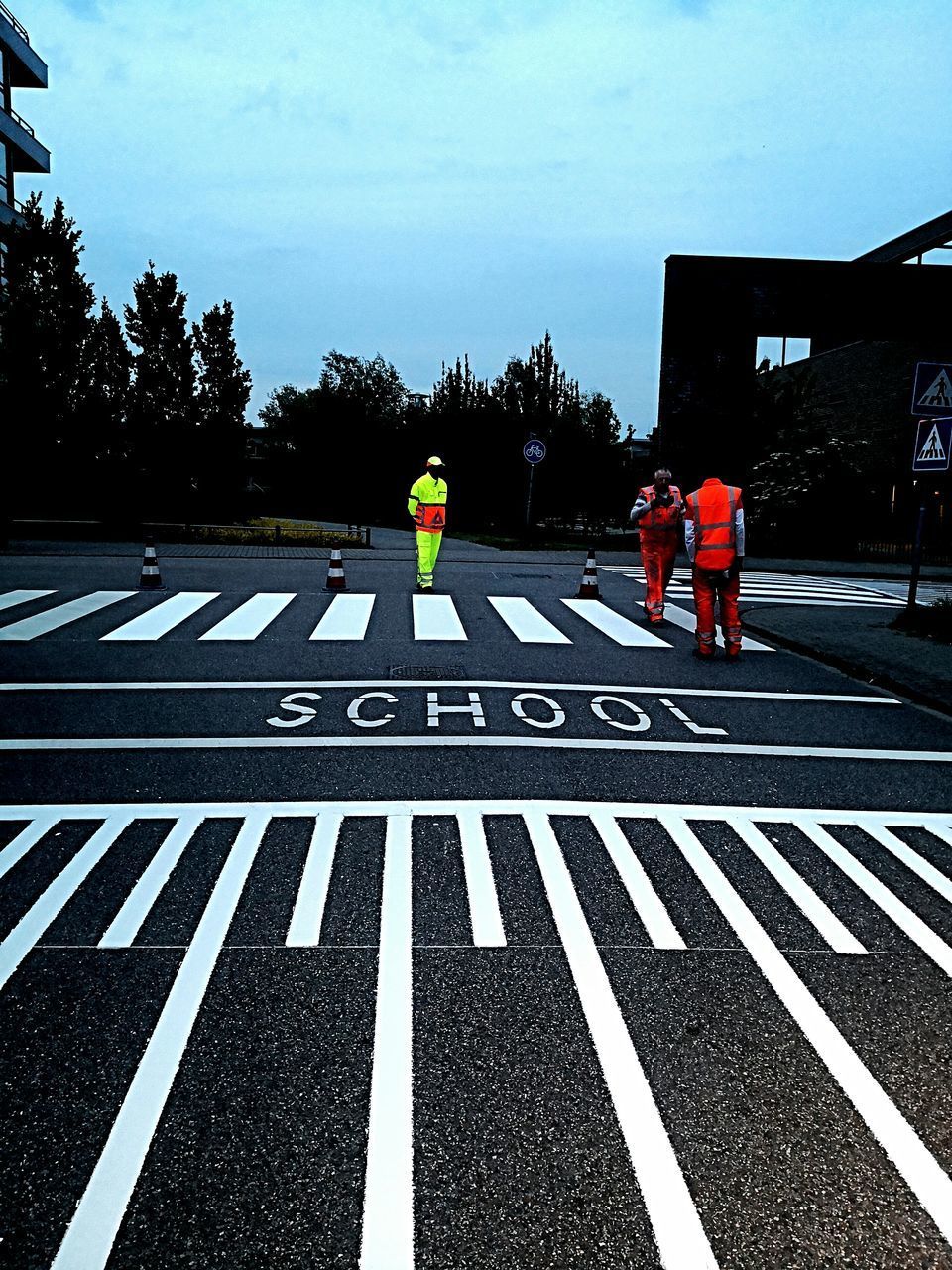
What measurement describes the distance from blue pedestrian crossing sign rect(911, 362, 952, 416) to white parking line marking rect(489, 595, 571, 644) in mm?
4845

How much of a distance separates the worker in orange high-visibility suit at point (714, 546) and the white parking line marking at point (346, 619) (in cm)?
362

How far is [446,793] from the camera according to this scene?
578 cm

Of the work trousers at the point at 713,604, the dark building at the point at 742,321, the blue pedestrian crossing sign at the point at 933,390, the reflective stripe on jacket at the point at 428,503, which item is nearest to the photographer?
the work trousers at the point at 713,604

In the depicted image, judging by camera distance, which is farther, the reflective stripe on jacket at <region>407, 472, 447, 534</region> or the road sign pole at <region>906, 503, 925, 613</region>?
the reflective stripe on jacket at <region>407, 472, 447, 534</region>

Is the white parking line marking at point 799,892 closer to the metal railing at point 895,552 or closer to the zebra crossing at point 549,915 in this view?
the zebra crossing at point 549,915

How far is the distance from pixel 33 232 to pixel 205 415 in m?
6.24

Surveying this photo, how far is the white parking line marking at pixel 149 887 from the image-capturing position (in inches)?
157

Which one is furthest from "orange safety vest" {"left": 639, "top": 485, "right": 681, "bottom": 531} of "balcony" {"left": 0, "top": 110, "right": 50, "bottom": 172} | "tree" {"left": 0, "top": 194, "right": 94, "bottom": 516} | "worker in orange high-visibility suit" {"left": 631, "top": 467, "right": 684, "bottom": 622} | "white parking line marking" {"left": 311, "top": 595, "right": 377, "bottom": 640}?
"balcony" {"left": 0, "top": 110, "right": 50, "bottom": 172}

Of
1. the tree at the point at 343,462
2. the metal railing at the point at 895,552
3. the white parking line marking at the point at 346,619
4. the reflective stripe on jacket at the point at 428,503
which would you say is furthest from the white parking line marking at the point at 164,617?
the tree at the point at 343,462

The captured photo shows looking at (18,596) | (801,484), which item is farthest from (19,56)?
(18,596)

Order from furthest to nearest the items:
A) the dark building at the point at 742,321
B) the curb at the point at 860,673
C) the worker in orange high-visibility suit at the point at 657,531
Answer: the dark building at the point at 742,321 < the worker in orange high-visibility suit at the point at 657,531 < the curb at the point at 860,673

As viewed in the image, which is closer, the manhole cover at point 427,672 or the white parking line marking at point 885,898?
the white parking line marking at point 885,898

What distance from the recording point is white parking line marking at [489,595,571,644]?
11375 millimetres

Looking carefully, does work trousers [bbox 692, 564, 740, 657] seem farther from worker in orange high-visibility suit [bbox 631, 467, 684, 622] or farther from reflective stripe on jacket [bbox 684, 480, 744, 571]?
worker in orange high-visibility suit [bbox 631, 467, 684, 622]
